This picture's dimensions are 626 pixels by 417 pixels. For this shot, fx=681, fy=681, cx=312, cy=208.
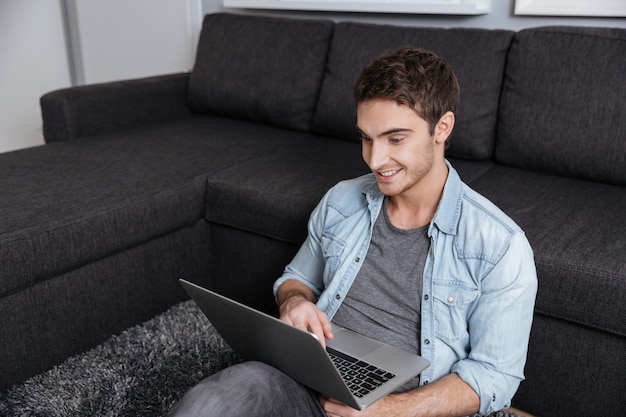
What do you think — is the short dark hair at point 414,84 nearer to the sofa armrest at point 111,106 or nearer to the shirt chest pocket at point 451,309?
the shirt chest pocket at point 451,309

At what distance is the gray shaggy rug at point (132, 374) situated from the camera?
5.40 feet

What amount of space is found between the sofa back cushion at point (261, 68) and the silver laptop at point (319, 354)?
144 cm

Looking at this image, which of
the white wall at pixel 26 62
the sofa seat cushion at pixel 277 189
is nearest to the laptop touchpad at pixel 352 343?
the sofa seat cushion at pixel 277 189

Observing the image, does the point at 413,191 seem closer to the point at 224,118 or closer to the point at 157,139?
the point at 157,139

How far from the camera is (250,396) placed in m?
1.10

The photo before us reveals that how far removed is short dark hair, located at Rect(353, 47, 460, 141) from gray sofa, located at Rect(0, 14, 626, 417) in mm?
505

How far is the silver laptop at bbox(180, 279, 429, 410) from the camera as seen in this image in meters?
1.05

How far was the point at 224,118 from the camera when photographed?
2832 millimetres

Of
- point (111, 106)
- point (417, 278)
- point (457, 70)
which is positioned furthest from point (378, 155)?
point (111, 106)

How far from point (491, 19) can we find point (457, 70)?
346mm

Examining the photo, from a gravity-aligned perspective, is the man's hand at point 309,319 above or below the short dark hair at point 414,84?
below

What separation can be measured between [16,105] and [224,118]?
140 cm

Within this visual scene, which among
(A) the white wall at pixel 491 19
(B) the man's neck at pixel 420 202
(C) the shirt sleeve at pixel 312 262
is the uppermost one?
(A) the white wall at pixel 491 19

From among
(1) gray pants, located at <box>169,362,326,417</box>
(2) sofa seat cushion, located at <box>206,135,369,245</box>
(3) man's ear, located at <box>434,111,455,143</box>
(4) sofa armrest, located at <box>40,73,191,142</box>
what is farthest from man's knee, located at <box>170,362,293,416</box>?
(4) sofa armrest, located at <box>40,73,191,142</box>
